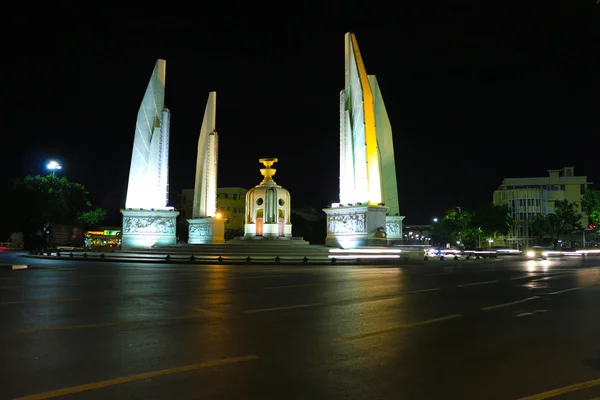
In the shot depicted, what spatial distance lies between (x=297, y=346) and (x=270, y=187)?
37738 mm

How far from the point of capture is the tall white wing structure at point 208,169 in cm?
4269

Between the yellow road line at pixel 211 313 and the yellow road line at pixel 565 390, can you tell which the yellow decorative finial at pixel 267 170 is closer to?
the yellow road line at pixel 211 313

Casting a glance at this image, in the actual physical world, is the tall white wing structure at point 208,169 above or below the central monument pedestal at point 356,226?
above

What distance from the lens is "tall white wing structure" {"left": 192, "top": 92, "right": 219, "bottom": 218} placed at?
4269 centimetres

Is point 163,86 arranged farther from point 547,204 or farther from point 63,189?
point 547,204

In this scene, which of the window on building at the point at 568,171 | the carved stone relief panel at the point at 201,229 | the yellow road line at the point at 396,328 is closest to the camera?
the yellow road line at the point at 396,328

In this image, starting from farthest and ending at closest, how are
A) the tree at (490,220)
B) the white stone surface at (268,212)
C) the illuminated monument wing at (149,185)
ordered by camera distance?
the tree at (490,220) < the white stone surface at (268,212) < the illuminated monument wing at (149,185)

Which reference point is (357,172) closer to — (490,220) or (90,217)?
(490,220)

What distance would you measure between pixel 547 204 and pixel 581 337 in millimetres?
93494

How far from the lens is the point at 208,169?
142ft

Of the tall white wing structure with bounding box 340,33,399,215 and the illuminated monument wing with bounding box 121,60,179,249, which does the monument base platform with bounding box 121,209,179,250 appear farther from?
the tall white wing structure with bounding box 340,33,399,215

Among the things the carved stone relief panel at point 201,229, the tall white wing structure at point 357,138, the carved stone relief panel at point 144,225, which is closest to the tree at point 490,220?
the tall white wing structure at point 357,138

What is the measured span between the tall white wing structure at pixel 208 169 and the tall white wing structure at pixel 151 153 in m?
3.95

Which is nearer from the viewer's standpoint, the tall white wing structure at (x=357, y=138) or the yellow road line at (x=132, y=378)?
the yellow road line at (x=132, y=378)
